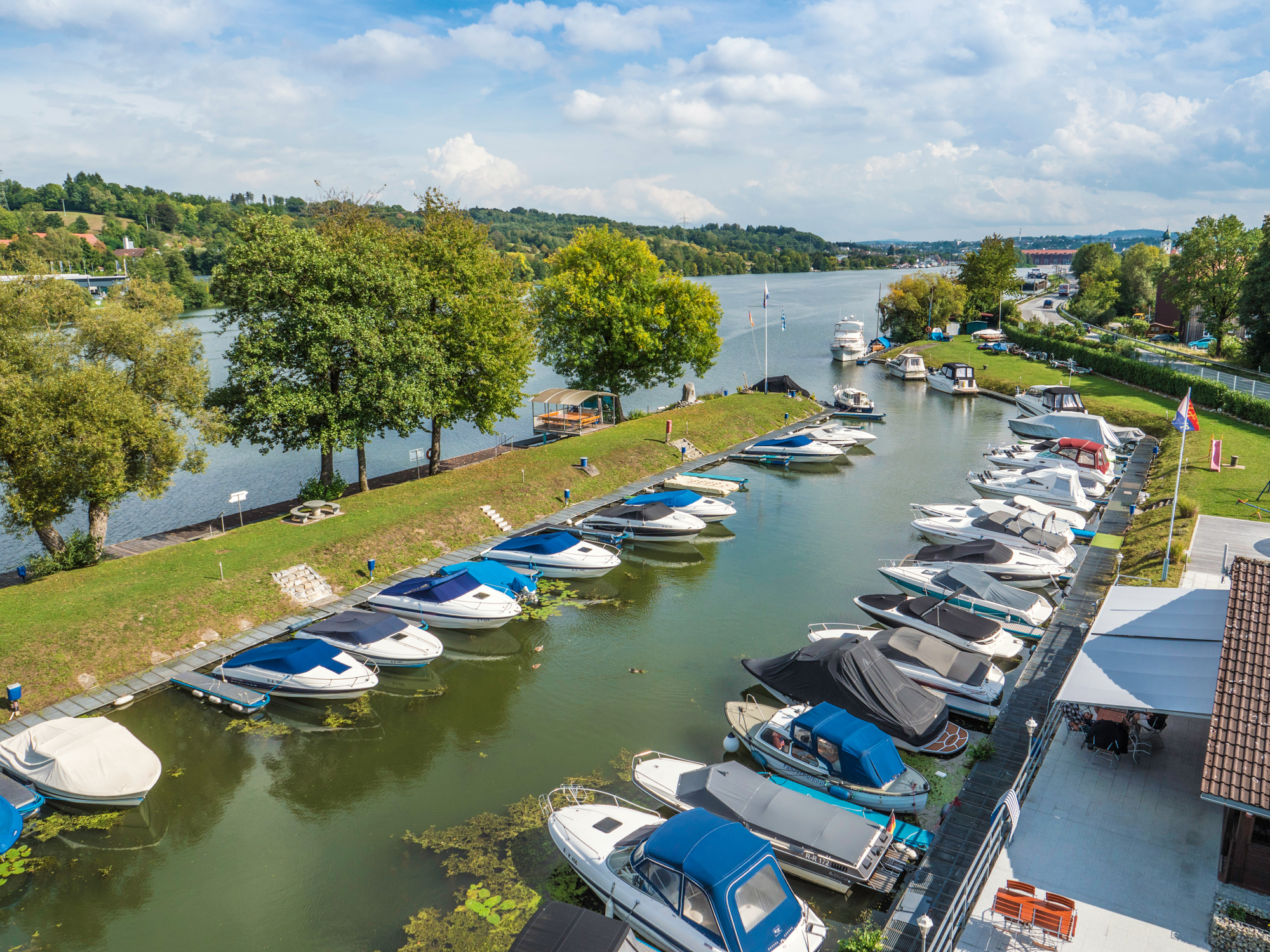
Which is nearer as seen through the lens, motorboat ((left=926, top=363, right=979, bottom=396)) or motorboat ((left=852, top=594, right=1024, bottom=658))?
motorboat ((left=852, top=594, right=1024, bottom=658))

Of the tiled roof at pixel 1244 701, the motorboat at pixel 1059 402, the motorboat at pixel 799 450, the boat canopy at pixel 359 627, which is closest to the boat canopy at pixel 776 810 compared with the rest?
the tiled roof at pixel 1244 701

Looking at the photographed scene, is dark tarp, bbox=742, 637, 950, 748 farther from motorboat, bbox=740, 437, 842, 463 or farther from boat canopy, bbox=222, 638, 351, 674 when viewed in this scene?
motorboat, bbox=740, 437, 842, 463

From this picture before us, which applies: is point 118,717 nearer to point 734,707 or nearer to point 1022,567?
point 734,707

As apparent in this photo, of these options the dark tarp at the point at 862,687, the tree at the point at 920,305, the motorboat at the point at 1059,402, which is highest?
the tree at the point at 920,305

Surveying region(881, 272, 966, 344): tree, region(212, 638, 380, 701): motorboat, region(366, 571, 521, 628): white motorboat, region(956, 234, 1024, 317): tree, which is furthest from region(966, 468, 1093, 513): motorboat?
region(956, 234, 1024, 317): tree

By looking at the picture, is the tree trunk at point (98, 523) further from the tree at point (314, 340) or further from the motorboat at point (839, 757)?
the motorboat at point (839, 757)

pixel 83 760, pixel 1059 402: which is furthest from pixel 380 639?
pixel 1059 402
